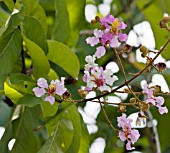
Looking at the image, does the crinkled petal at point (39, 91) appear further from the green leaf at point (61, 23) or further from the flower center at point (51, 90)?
the green leaf at point (61, 23)

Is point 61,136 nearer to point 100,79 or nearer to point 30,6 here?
point 100,79

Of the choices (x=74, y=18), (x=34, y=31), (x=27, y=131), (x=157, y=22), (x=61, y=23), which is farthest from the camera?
(x=157, y=22)

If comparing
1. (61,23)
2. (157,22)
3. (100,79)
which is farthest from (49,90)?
(157,22)

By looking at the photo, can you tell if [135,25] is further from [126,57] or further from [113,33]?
[113,33]

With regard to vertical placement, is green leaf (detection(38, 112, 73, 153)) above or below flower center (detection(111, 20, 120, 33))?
below

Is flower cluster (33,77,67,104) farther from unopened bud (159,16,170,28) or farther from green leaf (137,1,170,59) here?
green leaf (137,1,170,59)

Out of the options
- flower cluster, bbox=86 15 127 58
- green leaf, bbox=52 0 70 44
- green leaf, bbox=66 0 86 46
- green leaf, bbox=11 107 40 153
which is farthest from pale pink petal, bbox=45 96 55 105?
green leaf, bbox=66 0 86 46

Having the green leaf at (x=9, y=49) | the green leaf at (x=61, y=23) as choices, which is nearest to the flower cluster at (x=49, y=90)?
the green leaf at (x=9, y=49)
